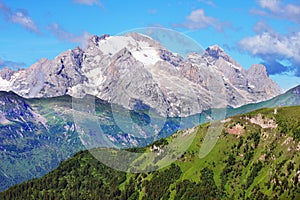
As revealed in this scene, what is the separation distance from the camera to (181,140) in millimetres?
110438

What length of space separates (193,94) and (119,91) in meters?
33.1

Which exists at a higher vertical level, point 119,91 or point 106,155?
point 119,91

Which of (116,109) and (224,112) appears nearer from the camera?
(224,112)

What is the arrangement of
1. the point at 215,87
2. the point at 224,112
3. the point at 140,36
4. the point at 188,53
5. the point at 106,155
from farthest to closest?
the point at 106,155, the point at 215,87, the point at 224,112, the point at 188,53, the point at 140,36

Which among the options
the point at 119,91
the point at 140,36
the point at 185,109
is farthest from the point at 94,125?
the point at 140,36

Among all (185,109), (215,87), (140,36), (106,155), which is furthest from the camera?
(106,155)

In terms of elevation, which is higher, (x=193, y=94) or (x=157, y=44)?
(x=157, y=44)

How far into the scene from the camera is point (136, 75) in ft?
430

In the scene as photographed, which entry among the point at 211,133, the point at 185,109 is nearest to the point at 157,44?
the point at 211,133

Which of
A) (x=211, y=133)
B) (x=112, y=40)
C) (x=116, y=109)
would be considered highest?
(x=112, y=40)

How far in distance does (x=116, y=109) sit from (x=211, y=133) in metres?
19.5

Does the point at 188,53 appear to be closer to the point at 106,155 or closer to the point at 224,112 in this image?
the point at 224,112

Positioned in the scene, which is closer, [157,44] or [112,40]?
[157,44]

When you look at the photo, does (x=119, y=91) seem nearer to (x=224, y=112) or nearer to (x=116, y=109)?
(x=116, y=109)
